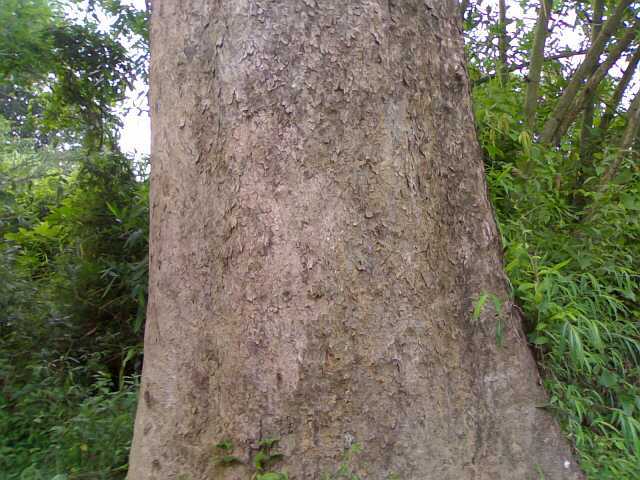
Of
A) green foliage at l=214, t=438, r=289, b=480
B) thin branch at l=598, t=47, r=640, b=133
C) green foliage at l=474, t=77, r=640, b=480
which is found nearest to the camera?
green foliage at l=214, t=438, r=289, b=480

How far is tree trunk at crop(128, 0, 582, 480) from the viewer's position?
2.52 meters

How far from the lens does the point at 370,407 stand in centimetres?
254

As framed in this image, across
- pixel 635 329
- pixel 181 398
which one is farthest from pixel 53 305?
pixel 635 329

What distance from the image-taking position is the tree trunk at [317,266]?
252cm

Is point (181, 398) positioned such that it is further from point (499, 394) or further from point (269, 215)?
point (499, 394)

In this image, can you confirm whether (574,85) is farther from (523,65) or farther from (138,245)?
(138,245)

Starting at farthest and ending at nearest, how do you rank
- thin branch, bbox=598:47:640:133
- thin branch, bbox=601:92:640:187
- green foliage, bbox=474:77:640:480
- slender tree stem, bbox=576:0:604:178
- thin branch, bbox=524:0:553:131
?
thin branch, bbox=598:47:640:133 < slender tree stem, bbox=576:0:604:178 < thin branch, bbox=524:0:553:131 < thin branch, bbox=601:92:640:187 < green foliage, bbox=474:77:640:480

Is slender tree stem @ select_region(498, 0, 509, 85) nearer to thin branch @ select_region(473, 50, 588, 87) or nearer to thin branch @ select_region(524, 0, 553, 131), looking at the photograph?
thin branch @ select_region(473, 50, 588, 87)

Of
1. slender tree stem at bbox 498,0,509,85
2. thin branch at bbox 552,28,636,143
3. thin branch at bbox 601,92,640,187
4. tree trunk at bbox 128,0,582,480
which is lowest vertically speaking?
tree trunk at bbox 128,0,582,480

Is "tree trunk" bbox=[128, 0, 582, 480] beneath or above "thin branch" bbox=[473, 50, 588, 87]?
beneath

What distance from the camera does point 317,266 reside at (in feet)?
8.30

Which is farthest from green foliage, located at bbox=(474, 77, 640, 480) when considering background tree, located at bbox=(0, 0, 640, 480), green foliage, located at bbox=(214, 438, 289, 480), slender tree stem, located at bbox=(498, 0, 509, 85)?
green foliage, located at bbox=(214, 438, 289, 480)

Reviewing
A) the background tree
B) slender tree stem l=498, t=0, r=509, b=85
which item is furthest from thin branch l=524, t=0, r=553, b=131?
slender tree stem l=498, t=0, r=509, b=85

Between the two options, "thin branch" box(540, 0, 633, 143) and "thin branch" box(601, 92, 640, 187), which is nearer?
"thin branch" box(601, 92, 640, 187)
